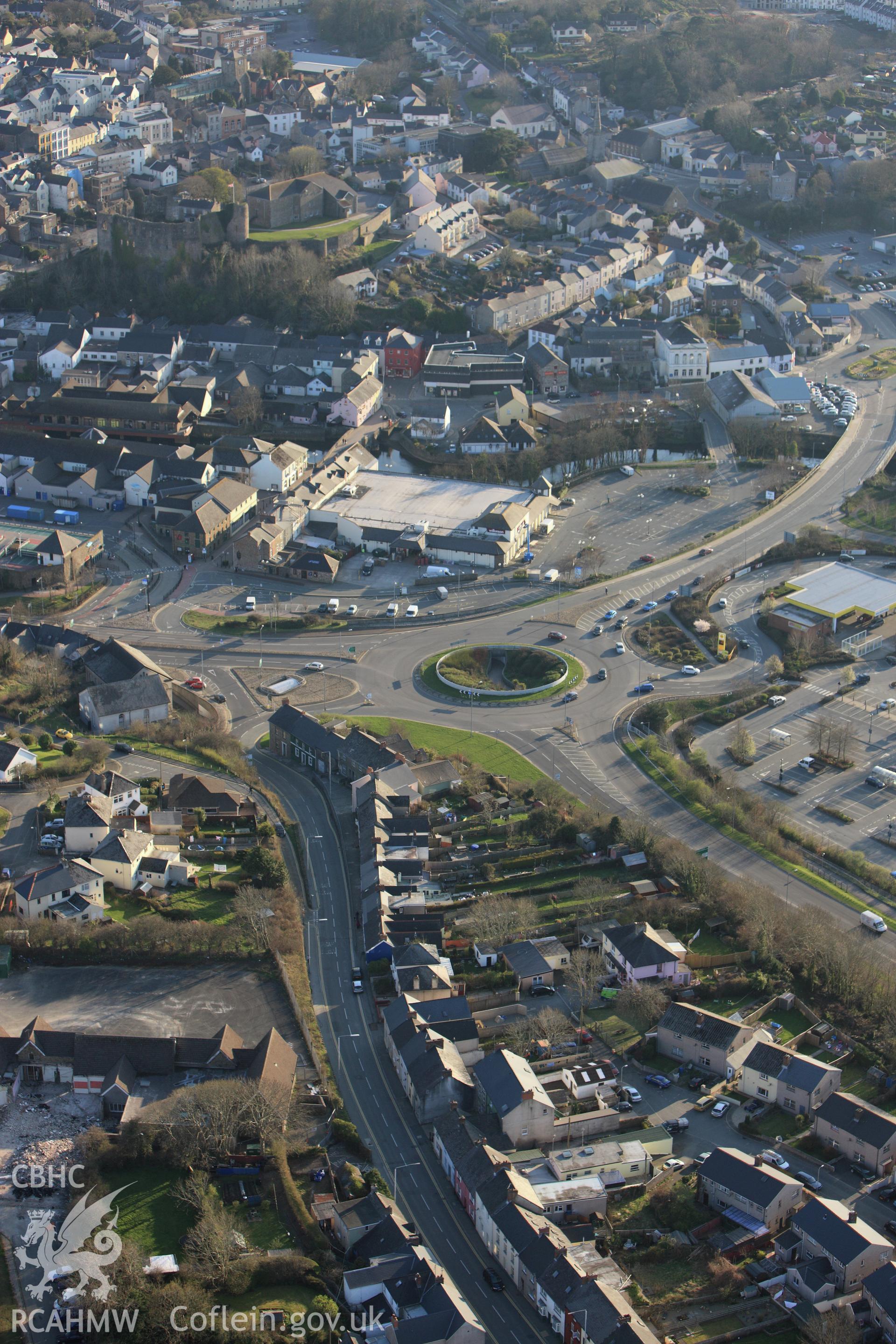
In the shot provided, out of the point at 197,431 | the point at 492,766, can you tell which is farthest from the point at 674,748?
the point at 197,431

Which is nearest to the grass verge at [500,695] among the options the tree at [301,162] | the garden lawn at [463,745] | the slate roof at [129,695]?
the garden lawn at [463,745]

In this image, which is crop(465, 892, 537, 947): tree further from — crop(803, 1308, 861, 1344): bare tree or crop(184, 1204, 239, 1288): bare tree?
crop(803, 1308, 861, 1344): bare tree

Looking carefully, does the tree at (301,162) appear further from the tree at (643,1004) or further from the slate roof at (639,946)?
the tree at (643,1004)

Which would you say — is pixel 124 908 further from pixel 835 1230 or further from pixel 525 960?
pixel 835 1230

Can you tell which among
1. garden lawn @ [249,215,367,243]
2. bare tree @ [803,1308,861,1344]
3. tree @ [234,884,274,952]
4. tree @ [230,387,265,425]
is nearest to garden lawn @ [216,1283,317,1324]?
bare tree @ [803,1308,861,1344]

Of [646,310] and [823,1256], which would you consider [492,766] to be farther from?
[646,310]

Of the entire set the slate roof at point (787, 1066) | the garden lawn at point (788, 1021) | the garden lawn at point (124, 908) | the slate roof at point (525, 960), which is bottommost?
the garden lawn at point (124, 908)

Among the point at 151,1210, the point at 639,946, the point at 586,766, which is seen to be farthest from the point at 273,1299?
the point at 586,766
